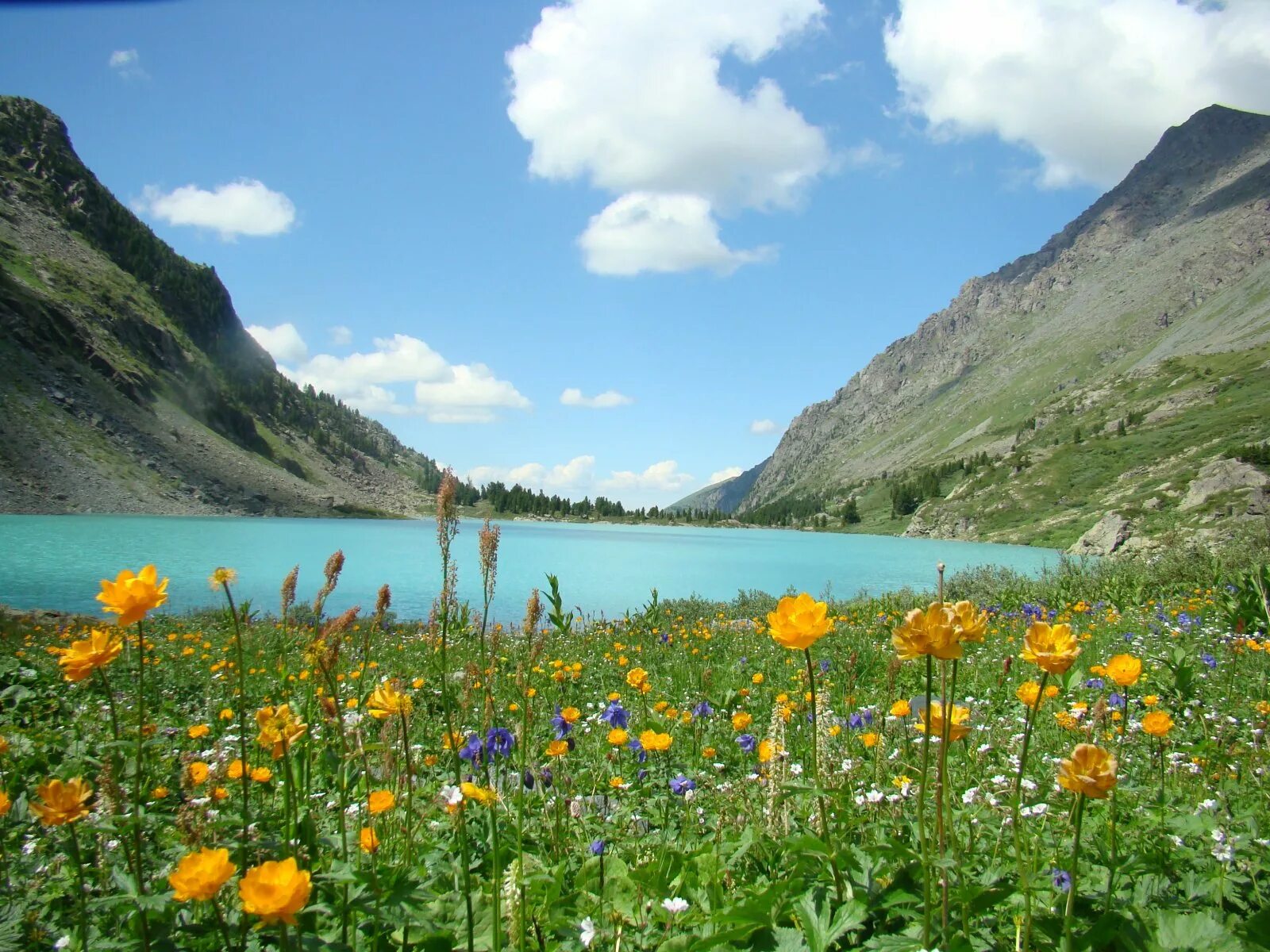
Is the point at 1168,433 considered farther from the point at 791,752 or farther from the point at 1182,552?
the point at 791,752

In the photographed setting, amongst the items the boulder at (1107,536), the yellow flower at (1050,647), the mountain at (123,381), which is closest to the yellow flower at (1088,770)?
the yellow flower at (1050,647)

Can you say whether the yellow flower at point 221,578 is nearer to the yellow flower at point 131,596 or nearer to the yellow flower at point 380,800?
the yellow flower at point 131,596

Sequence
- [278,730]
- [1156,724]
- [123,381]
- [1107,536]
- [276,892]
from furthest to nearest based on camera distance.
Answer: [123,381], [1107,536], [1156,724], [278,730], [276,892]

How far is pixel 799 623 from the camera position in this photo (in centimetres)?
175

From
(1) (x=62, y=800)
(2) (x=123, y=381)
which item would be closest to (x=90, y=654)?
Answer: (1) (x=62, y=800)

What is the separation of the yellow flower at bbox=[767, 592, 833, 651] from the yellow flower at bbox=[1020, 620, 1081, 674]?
0.48m

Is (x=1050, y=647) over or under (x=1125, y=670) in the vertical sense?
over

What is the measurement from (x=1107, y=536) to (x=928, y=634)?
159ft

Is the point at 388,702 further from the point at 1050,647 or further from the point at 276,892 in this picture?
the point at 1050,647

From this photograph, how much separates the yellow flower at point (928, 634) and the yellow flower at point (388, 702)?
4.54 feet

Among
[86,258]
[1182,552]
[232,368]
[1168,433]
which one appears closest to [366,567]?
[1182,552]

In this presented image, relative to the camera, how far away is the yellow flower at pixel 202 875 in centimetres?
132

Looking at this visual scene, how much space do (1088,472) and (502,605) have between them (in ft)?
346

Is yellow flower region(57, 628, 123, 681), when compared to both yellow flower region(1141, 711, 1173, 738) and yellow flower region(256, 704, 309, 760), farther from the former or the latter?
yellow flower region(1141, 711, 1173, 738)
